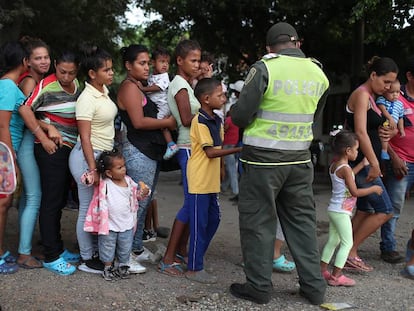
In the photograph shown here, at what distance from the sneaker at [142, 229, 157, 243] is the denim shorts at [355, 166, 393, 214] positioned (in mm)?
2232

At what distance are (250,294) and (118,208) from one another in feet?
4.09

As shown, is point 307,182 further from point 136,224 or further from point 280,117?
point 136,224

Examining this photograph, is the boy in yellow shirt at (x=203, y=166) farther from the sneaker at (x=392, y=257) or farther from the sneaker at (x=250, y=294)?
the sneaker at (x=392, y=257)

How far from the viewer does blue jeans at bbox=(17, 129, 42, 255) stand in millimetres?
4281

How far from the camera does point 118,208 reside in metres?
4.14

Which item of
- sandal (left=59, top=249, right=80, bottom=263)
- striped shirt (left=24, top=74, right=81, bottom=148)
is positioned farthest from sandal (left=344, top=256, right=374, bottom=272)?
striped shirt (left=24, top=74, right=81, bottom=148)

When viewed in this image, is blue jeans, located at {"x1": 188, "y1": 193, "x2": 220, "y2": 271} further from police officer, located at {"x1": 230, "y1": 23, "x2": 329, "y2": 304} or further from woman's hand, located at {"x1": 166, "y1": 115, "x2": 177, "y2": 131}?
woman's hand, located at {"x1": 166, "y1": 115, "x2": 177, "y2": 131}

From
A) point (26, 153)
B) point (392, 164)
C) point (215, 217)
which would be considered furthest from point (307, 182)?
point (26, 153)

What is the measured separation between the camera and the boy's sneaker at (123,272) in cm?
423

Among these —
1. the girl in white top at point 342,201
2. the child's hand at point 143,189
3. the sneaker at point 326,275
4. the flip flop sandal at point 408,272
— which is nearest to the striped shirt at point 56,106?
the child's hand at point 143,189

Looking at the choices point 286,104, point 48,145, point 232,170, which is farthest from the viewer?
point 232,170

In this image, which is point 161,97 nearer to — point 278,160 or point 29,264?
point 278,160

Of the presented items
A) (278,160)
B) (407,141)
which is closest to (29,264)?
(278,160)

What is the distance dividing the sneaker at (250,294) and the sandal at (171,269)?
0.65 metres
